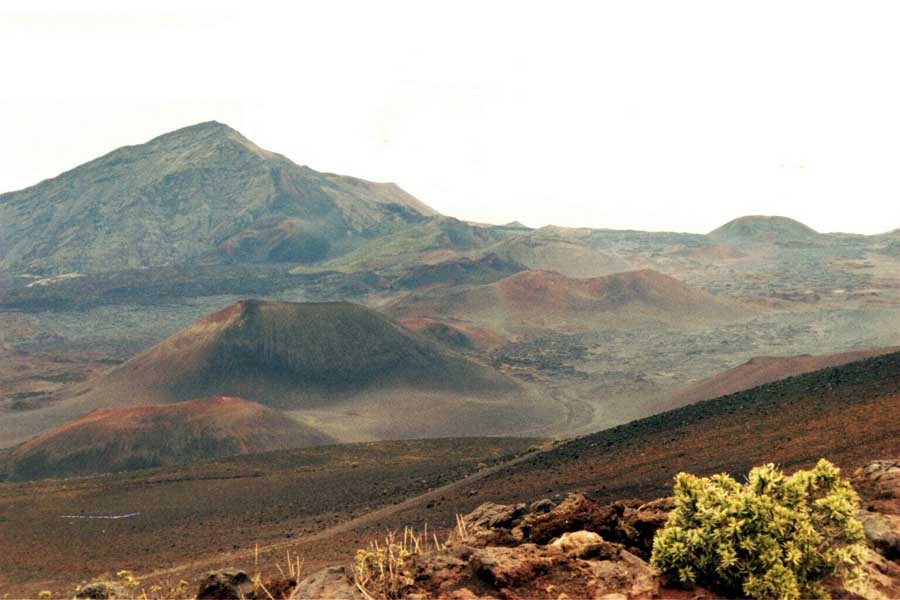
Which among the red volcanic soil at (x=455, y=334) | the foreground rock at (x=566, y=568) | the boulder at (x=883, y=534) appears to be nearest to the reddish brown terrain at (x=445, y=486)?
the boulder at (x=883, y=534)

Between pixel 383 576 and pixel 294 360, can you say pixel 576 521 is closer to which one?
pixel 383 576

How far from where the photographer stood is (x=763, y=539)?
11.0 meters

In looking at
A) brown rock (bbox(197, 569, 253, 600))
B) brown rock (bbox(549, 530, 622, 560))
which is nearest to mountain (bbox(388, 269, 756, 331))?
brown rock (bbox(197, 569, 253, 600))

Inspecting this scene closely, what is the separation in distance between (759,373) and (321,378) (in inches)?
1595

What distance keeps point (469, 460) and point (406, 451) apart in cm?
756

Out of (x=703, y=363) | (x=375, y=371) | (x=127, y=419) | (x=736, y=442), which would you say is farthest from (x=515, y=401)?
(x=736, y=442)

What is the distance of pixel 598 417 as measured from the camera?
74.6m

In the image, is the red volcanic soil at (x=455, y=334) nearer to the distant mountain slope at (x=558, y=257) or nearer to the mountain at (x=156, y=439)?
the mountain at (x=156, y=439)

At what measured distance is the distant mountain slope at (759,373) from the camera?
65156 mm

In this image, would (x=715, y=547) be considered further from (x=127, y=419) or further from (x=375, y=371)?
(x=375, y=371)

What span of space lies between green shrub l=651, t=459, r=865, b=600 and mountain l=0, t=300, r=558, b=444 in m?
58.4

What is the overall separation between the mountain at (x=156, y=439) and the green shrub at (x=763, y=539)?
167 ft

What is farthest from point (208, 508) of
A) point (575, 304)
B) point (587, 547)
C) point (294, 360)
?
point (575, 304)

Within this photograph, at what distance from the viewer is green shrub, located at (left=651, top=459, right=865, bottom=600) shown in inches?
429
